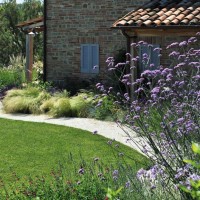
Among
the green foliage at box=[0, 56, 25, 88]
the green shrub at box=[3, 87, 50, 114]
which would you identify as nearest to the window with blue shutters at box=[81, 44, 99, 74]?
the green foliage at box=[0, 56, 25, 88]

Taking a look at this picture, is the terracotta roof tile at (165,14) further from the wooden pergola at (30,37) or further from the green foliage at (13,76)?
the green foliage at (13,76)

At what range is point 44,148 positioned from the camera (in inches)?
438

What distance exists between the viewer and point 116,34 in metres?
19.0

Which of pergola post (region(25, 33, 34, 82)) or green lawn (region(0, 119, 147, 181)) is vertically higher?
pergola post (region(25, 33, 34, 82))

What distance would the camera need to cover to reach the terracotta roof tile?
15.0 m

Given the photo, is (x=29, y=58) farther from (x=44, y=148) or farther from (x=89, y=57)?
(x=44, y=148)

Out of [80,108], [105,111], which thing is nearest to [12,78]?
[80,108]

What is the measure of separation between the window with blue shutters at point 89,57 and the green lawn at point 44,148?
234 inches

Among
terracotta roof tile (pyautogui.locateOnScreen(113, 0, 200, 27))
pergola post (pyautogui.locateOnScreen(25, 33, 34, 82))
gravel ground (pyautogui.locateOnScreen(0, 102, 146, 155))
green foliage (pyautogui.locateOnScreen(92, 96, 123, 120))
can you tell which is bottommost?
gravel ground (pyautogui.locateOnScreen(0, 102, 146, 155))

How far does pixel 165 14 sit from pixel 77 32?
4.78m

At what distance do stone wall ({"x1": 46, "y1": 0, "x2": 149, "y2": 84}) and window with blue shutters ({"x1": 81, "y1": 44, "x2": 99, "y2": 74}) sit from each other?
15 cm

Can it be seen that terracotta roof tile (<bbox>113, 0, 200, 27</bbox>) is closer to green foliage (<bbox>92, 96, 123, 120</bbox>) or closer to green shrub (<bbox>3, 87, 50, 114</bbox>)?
green foliage (<bbox>92, 96, 123, 120</bbox>)

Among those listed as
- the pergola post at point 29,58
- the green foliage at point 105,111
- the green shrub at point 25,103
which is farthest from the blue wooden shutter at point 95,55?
the green foliage at point 105,111

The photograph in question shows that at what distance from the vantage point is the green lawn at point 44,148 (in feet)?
31.4
